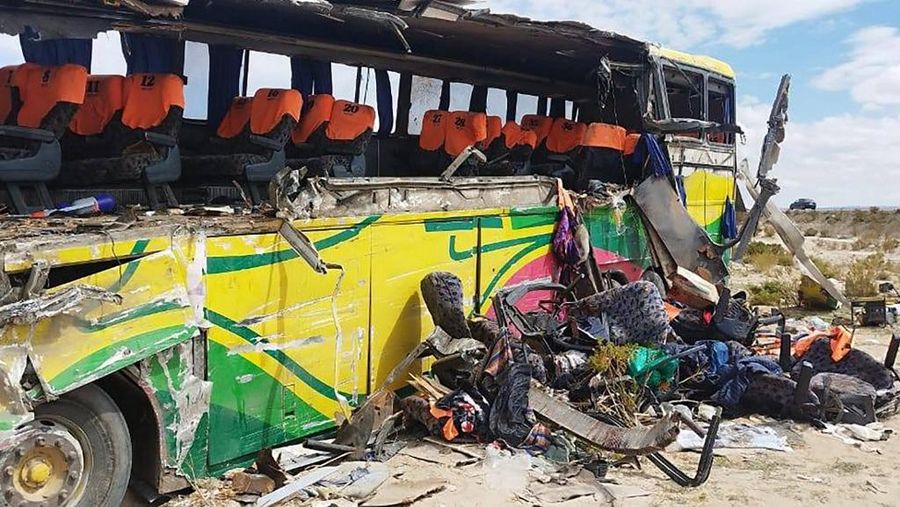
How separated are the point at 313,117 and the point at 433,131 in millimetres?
2044

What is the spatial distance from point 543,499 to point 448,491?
664mm

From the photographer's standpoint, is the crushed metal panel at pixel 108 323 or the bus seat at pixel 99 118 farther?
the bus seat at pixel 99 118

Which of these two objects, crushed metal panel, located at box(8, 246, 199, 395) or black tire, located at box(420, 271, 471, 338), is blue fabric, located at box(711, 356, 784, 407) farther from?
crushed metal panel, located at box(8, 246, 199, 395)

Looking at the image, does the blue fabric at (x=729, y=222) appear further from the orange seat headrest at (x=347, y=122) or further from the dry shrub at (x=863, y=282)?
the orange seat headrest at (x=347, y=122)

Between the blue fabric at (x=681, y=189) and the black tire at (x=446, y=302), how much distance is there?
15.7 ft

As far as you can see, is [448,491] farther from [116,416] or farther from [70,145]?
[70,145]

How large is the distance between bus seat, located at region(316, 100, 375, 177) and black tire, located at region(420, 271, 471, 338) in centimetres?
237

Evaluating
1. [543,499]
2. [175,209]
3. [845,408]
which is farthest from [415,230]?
[845,408]

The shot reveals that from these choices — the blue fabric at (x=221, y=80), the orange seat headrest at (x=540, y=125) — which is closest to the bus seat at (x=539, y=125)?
the orange seat headrest at (x=540, y=125)

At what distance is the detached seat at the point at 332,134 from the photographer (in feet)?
29.3

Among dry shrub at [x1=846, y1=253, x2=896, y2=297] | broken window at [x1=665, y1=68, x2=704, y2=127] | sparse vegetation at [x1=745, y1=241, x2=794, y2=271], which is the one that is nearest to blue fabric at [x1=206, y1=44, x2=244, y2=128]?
broken window at [x1=665, y1=68, x2=704, y2=127]

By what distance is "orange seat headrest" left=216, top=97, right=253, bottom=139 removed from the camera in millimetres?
8664

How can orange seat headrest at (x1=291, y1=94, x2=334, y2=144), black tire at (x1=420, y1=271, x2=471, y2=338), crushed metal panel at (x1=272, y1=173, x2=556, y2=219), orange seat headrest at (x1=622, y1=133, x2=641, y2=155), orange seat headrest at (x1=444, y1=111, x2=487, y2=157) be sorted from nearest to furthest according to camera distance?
crushed metal panel at (x1=272, y1=173, x2=556, y2=219) → black tire at (x1=420, y1=271, x2=471, y2=338) → orange seat headrest at (x1=291, y1=94, x2=334, y2=144) → orange seat headrest at (x1=444, y1=111, x2=487, y2=157) → orange seat headrest at (x1=622, y1=133, x2=641, y2=155)

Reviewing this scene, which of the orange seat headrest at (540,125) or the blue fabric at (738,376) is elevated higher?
the orange seat headrest at (540,125)
